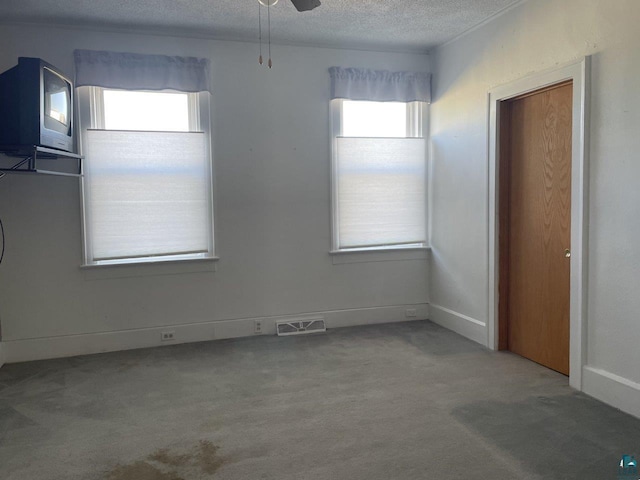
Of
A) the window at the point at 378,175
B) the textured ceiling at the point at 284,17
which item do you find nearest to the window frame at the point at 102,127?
the textured ceiling at the point at 284,17

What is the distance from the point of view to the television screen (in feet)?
10.6

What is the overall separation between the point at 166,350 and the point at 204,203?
A: 1.27m

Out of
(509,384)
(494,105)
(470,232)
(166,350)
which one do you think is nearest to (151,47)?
(166,350)

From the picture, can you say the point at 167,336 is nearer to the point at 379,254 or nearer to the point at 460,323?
the point at 379,254

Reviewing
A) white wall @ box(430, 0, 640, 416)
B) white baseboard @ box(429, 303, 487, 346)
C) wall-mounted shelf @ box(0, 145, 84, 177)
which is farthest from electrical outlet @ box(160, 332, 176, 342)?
white wall @ box(430, 0, 640, 416)

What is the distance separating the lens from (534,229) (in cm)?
365

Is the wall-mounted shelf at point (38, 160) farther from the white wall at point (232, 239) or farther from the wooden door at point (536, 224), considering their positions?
→ the wooden door at point (536, 224)

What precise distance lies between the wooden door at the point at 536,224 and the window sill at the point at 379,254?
107cm

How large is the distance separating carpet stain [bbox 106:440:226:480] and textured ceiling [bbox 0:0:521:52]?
2.90 m

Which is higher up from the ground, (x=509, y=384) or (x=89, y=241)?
(x=89, y=241)

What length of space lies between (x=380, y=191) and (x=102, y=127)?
2.50 metres

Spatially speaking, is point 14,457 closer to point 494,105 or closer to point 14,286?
point 14,286

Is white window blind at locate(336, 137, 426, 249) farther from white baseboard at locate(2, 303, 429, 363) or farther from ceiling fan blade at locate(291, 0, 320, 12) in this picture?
ceiling fan blade at locate(291, 0, 320, 12)

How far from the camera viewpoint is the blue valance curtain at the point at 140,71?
3.91 m
